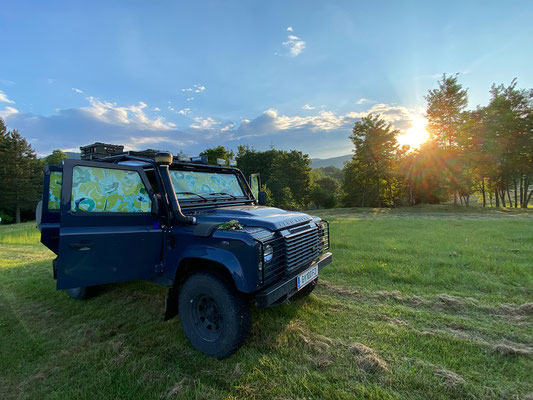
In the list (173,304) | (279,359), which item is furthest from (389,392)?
(173,304)

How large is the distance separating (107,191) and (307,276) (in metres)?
2.59

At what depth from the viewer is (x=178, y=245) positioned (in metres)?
3.24

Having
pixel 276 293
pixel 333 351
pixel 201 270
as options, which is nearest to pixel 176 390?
pixel 201 270

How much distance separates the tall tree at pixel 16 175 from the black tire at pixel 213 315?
4541 cm

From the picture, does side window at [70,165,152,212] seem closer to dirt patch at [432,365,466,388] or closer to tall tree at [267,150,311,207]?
dirt patch at [432,365,466,388]

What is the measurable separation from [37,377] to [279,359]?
244 centimetres

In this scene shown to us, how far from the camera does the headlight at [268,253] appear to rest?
2.78m

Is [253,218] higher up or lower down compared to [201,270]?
higher up

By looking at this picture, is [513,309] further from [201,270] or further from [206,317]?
[201,270]

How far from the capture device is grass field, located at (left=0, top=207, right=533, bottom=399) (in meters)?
2.42

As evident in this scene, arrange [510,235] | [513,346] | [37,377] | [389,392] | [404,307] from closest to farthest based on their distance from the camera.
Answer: [389,392], [37,377], [513,346], [404,307], [510,235]

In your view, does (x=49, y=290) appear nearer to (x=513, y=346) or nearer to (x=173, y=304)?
(x=173, y=304)

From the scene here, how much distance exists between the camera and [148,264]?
3.28 meters

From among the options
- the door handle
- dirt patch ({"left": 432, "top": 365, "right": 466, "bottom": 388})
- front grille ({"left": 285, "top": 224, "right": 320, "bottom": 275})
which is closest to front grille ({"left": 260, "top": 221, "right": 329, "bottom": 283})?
front grille ({"left": 285, "top": 224, "right": 320, "bottom": 275})
